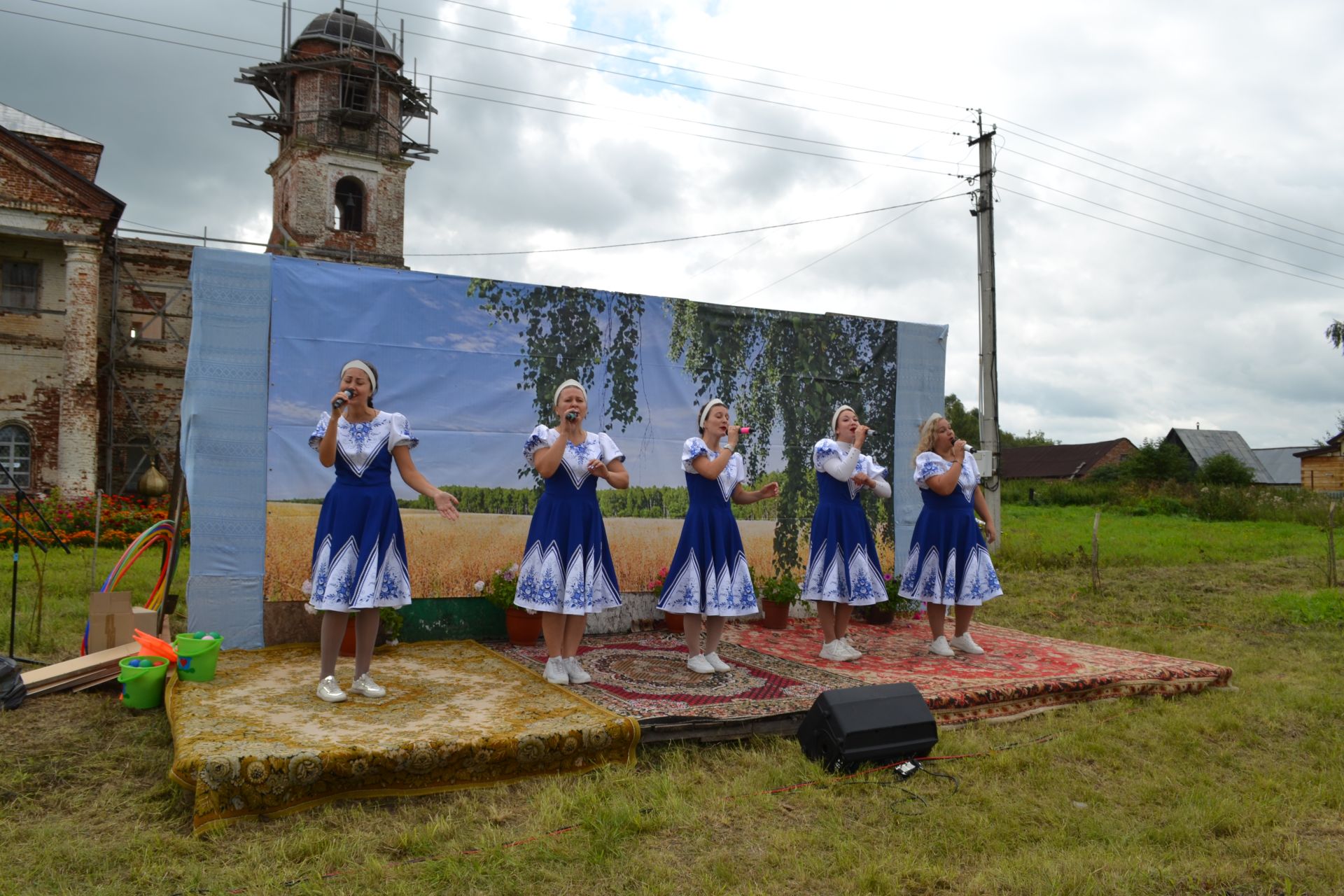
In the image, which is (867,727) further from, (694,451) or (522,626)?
(522,626)

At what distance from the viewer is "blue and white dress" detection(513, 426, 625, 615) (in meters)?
4.57

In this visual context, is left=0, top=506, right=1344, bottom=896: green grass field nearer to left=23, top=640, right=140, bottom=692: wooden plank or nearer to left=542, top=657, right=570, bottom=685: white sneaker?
left=23, top=640, right=140, bottom=692: wooden plank

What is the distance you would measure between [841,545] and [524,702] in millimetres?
2405

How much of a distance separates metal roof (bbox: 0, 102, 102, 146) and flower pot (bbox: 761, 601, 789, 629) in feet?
63.7

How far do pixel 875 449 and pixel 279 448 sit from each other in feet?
16.0

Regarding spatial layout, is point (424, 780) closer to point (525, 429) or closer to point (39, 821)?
point (39, 821)

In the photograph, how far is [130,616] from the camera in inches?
203

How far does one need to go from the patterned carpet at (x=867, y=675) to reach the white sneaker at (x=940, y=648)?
0.17 feet

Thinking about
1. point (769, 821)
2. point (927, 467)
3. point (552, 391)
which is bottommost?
point (769, 821)

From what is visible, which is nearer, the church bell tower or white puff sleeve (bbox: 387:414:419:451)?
white puff sleeve (bbox: 387:414:419:451)

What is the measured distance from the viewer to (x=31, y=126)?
18781mm

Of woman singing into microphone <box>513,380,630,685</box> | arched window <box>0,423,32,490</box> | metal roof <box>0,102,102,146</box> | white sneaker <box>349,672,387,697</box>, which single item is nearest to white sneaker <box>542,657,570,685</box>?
woman singing into microphone <box>513,380,630,685</box>

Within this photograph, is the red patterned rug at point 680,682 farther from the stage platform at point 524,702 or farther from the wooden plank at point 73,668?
the wooden plank at point 73,668

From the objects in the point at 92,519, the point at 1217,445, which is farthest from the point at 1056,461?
the point at 92,519
